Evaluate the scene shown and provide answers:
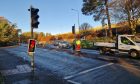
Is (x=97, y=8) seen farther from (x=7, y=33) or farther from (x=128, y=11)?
(x=7, y=33)

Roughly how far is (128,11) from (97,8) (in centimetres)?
1027

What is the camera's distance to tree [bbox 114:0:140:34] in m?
51.7

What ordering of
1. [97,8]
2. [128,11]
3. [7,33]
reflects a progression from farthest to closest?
[7,33]
[97,8]
[128,11]

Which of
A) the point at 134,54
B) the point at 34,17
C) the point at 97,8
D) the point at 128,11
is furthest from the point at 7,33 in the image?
the point at 34,17

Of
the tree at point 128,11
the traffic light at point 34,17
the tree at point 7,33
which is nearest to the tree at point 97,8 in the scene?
the tree at point 128,11

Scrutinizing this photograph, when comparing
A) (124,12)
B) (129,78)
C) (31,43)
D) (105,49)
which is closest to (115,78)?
(129,78)

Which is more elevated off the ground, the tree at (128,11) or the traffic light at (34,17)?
the tree at (128,11)

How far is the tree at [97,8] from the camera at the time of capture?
188 feet

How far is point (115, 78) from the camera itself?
1273 cm

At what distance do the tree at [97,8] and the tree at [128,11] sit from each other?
3533 mm

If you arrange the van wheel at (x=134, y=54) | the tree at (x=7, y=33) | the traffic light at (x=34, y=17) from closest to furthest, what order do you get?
1. the traffic light at (x=34, y=17)
2. the van wheel at (x=134, y=54)
3. the tree at (x=7, y=33)

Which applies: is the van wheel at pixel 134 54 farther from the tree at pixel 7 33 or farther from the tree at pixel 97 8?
the tree at pixel 7 33

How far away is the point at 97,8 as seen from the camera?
60.7 metres

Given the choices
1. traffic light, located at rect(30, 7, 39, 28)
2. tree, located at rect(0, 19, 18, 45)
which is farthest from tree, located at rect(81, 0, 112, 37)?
traffic light, located at rect(30, 7, 39, 28)
